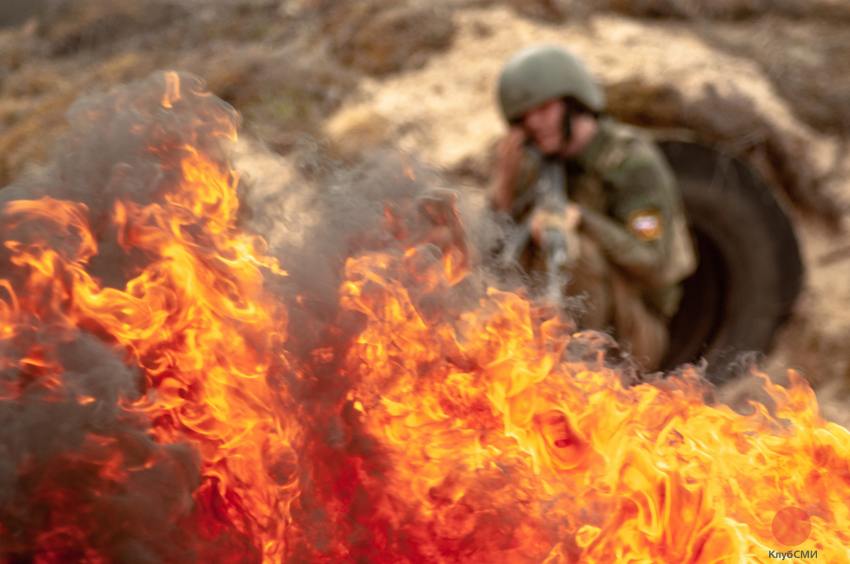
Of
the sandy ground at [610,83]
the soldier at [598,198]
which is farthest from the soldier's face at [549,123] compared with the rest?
the sandy ground at [610,83]

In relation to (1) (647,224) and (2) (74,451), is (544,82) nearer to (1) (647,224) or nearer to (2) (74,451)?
(1) (647,224)

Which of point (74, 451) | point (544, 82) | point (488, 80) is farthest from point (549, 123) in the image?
point (74, 451)

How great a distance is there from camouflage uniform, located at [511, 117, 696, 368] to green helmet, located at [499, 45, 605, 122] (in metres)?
0.24

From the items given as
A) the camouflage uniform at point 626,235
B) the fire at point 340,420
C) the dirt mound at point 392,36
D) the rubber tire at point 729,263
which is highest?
the fire at point 340,420

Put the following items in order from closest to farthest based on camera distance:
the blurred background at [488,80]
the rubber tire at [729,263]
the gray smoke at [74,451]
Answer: the gray smoke at [74,451]
the rubber tire at [729,263]
the blurred background at [488,80]

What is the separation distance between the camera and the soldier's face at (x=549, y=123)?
5.02m

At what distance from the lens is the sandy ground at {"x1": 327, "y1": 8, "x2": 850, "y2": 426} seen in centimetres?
661

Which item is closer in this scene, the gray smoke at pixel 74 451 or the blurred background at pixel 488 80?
the gray smoke at pixel 74 451

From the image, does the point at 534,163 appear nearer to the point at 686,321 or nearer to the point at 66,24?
the point at 686,321

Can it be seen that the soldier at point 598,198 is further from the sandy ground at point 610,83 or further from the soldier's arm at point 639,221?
the sandy ground at point 610,83

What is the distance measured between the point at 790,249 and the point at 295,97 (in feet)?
15.8

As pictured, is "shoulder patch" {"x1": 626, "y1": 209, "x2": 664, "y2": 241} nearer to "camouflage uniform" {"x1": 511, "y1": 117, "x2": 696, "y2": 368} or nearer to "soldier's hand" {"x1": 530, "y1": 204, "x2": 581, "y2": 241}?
"camouflage uniform" {"x1": 511, "y1": 117, "x2": 696, "y2": 368}

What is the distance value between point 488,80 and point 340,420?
251 inches

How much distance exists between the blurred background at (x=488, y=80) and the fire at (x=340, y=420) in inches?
136
